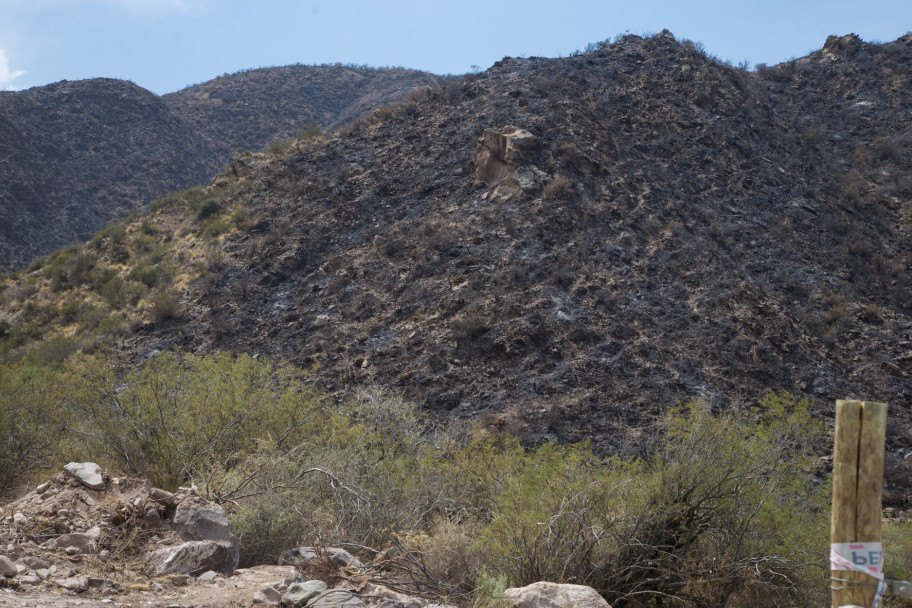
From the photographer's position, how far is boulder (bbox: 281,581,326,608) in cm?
598

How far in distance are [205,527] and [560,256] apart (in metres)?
15.5

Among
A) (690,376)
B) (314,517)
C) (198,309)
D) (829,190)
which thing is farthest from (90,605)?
(829,190)

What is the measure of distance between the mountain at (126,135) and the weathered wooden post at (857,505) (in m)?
37.3

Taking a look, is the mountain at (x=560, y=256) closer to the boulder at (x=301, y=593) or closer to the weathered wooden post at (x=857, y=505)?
the boulder at (x=301, y=593)

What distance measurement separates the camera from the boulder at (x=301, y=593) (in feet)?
19.6

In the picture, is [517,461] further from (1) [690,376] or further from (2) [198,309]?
(2) [198,309]

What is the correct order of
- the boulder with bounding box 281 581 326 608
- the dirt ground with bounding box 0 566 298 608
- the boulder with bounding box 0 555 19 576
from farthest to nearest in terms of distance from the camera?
the boulder with bounding box 281 581 326 608
the boulder with bounding box 0 555 19 576
the dirt ground with bounding box 0 566 298 608

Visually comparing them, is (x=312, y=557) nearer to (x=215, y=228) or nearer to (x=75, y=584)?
(x=75, y=584)

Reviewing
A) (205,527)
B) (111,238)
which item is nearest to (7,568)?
(205,527)

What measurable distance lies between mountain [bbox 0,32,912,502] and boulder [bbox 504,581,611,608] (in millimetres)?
9558

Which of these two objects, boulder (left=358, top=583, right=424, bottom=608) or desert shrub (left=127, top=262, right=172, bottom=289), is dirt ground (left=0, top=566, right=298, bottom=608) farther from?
desert shrub (left=127, top=262, right=172, bottom=289)

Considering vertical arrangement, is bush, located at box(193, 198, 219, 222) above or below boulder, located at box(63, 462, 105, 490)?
above

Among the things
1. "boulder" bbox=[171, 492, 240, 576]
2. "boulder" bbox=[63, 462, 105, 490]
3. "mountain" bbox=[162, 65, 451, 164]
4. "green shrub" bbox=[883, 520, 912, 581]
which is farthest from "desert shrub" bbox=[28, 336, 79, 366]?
"mountain" bbox=[162, 65, 451, 164]

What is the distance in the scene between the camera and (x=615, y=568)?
7621 millimetres
